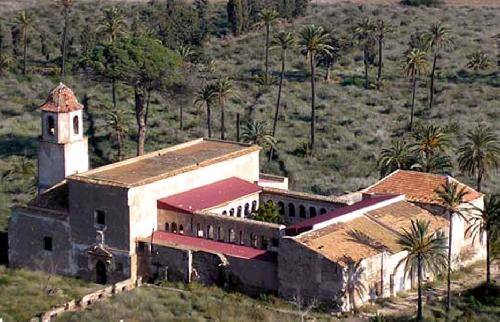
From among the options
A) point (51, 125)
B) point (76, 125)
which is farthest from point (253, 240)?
point (51, 125)

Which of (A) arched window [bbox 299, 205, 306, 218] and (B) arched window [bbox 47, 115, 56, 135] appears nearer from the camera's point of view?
(B) arched window [bbox 47, 115, 56, 135]

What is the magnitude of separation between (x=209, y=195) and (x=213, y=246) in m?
3.94

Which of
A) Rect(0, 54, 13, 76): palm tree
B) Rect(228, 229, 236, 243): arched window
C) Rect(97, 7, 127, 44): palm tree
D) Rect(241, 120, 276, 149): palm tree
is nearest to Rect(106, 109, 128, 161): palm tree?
Rect(241, 120, 276, 149): palm tree

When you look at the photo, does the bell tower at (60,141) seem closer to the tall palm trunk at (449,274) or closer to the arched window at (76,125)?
the arched window at (76,125)

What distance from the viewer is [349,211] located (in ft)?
161

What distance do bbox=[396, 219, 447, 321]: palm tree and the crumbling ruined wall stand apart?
1575cm

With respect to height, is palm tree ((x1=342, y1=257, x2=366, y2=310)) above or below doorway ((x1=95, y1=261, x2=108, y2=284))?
above

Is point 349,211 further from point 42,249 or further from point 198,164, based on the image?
point 42,249

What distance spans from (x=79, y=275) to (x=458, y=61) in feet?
181

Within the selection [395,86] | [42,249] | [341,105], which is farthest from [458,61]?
[42,249]

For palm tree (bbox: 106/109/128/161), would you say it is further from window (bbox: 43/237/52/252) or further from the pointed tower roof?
window (bbox: 43/237/52/252)

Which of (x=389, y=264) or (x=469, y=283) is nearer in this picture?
(x=389, y=264)

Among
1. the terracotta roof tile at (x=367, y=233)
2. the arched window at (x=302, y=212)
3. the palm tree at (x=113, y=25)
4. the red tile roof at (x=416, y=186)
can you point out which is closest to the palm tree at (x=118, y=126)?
Result: the palm tree at (x=113, y=25)

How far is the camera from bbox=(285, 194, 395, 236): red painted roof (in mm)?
47156
